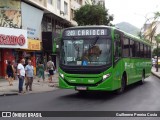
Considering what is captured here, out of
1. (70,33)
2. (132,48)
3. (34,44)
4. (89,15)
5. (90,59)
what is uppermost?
(89,15)

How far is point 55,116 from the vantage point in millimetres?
10828

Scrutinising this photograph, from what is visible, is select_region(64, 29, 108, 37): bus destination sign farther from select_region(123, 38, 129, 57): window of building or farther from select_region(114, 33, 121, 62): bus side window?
select_region(123, 38, 129, 57): window of building

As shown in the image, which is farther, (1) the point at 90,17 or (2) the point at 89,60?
(1) the point at 90,17

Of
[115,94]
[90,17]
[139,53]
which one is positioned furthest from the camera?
[90,17]

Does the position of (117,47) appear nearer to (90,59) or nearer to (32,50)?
(90,59)

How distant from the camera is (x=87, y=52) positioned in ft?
50.3

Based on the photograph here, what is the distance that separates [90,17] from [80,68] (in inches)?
1328

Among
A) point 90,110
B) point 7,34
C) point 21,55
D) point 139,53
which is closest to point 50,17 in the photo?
point 21,55

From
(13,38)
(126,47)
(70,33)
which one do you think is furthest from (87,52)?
(13,38)

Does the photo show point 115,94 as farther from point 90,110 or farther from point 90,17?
point 90,17

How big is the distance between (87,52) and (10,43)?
46.6 feet

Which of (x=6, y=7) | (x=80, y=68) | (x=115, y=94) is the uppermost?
(x=6, y=7)

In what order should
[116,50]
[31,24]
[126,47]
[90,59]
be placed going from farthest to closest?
[31,24] → [126,47] → [116,50] → [90,59]

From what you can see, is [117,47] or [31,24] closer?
[117,47]
